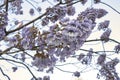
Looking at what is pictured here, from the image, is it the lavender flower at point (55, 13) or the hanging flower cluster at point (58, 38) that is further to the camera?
the lavender flower at point (55, 13)

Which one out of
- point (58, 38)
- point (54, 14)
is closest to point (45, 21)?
point (54, 14)

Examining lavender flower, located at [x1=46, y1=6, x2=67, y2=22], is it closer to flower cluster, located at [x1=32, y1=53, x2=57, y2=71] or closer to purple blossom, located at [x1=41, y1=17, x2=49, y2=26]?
purple blossom, located at [x1=41, y1=17, x2=49, y2=26]

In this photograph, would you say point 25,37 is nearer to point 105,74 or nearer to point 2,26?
point 2,26

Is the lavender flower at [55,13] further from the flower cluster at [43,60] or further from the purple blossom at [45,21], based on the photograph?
the flower cluster at [43,60]

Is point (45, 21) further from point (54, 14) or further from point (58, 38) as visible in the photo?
point (58, 38)

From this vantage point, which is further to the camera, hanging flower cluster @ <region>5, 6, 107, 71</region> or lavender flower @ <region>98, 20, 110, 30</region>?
lavender flower @ <region>98, 20, 110, 30</region>

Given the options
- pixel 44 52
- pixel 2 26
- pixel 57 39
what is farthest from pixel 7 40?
pixel 57 39

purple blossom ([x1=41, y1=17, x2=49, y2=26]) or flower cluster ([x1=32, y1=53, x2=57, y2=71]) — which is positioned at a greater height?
purple blossom ([x1=41, y1=17, x2=49, y2=26])

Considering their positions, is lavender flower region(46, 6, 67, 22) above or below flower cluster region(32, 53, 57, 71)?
above

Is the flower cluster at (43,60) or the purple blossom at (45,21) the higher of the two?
the purple blossom at (45,21)

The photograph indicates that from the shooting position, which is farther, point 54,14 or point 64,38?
point 54,14

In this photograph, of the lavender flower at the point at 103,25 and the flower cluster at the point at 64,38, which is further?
the lavender flower at the point at 103,25
